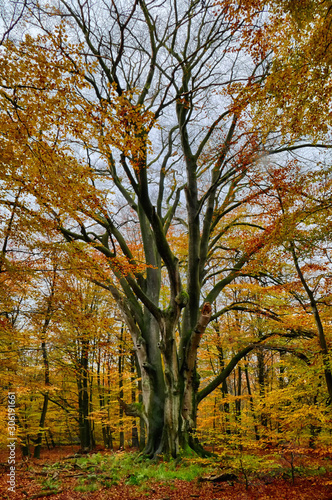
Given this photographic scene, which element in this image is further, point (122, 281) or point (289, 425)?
point (122, 281)

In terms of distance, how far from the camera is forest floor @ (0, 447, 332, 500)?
4043 mm

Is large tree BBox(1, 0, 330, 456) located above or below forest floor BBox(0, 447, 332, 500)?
above

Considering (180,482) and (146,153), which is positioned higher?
(146,153)

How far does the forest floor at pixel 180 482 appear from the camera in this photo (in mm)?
4043

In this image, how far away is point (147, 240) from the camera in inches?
338

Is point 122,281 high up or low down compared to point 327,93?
down

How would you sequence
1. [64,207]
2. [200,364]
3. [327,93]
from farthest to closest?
1. [200,364]
2. [64,207]
3. [327,93]

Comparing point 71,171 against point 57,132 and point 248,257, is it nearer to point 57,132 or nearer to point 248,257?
point 57,132

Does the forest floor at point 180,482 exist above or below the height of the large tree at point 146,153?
below

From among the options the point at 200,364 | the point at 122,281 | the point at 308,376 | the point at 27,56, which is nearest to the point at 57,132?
the point at 27,56

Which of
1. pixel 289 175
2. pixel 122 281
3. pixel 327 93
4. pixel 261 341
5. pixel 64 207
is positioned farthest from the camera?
pixel 261 341

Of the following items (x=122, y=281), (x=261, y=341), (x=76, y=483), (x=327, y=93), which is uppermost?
(x=327, y=93)

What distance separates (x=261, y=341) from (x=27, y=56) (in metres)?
8.15

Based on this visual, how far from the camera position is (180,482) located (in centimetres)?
483
